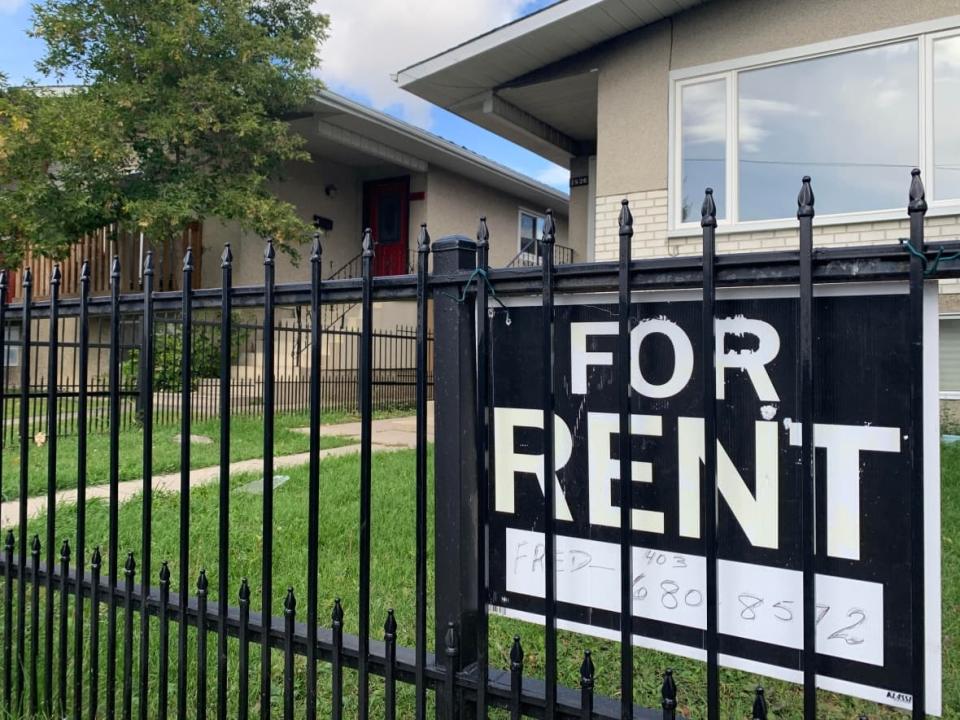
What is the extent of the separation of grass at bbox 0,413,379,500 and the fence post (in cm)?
520

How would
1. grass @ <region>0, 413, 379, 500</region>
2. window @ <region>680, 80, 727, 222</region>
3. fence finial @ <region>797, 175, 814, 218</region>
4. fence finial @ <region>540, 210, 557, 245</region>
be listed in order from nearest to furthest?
fence finial @ <region>797, 175, 814, 218</region>, fence finial @ <region>540, 210, 557, 245</region>, grass @ <region>0, 413, 379, 500</region>, window @ <region>680, 80, 727, 222</region>

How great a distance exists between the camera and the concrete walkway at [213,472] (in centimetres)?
556

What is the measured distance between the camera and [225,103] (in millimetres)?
10891

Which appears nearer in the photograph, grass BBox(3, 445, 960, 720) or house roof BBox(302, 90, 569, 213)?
grass BBox(3, 445, 960, 720)

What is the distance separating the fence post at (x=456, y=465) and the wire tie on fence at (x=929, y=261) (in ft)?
3.25

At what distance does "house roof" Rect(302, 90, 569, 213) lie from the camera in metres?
13.6

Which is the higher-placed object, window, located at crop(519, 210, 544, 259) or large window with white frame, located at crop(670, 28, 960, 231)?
window, located at crop(519, 210, 544, 259)

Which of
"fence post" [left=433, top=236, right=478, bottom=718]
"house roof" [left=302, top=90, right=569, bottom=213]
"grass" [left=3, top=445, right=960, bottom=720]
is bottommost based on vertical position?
"grass" [left=3, top=445, right=960, bottom=720]

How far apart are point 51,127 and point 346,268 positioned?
7.45m

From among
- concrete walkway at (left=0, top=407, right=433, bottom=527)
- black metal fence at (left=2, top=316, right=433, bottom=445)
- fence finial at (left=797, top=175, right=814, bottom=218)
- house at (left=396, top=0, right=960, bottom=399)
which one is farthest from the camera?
black metal fence at (left=2, top=316, right=433, bottom=445)

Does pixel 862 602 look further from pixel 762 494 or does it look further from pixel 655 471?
pixel 655 471

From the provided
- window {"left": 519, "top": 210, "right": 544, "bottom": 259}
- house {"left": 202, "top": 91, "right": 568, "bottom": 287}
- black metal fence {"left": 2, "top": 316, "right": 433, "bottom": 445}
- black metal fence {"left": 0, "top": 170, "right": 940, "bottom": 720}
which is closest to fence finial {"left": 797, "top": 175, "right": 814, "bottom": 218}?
black metal fence {"left": 0, "top": 170, "right": 940, "bottom": 720}

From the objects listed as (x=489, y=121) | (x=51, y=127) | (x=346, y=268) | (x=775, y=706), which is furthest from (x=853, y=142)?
(x=346, y=268)

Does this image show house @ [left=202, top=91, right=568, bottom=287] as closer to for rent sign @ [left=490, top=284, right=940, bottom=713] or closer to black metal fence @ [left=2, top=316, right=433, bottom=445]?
black metal fence @ [left=2, top=316, right=433, bottom=445]
